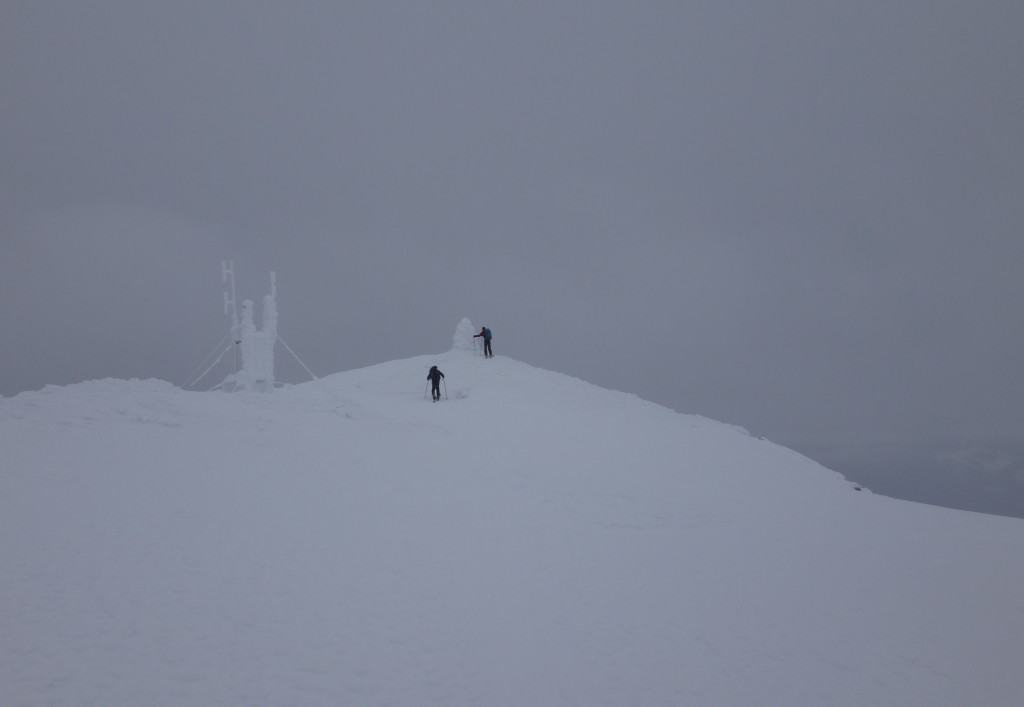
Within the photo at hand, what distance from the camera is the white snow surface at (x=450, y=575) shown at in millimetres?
10992

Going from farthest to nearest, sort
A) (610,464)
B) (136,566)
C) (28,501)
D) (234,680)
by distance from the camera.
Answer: (610,464), (28,501), (136,566), (234,680)

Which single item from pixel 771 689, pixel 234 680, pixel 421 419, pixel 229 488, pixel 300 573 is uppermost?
pixel 421 419

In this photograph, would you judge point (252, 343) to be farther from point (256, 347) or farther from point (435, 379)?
point (435, 379)

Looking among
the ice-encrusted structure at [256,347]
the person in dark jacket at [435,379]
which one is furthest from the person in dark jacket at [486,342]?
the ice-encrusted structure at [256,347]

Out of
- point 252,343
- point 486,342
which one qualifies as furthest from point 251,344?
point 486,342

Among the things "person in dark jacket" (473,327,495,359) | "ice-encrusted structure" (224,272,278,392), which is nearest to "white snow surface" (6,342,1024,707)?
"ice-encrusted structure" (224,272,278,392)

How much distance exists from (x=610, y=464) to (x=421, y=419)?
939cm

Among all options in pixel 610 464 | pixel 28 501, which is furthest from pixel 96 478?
pixel 610 464

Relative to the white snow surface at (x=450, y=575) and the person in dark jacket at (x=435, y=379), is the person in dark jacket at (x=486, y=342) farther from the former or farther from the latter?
the white snow surface at (x=450, y=575)

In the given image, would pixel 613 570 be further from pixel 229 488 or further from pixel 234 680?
pixel 229 488

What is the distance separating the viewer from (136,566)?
1319cm

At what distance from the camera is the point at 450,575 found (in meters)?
14.4

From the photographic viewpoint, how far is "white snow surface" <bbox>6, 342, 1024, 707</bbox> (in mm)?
10992

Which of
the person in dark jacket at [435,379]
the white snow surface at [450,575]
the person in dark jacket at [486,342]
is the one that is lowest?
the white snow surface at [450,575]
